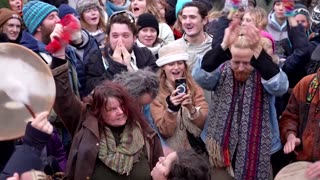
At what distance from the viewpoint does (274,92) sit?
5105 mm

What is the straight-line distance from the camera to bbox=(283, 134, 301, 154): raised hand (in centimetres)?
Result: 510

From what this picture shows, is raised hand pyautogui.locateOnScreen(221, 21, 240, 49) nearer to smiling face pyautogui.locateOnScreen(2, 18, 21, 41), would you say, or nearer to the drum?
the drum

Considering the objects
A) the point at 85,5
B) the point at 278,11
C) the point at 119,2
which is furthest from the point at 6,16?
the point at 278,11

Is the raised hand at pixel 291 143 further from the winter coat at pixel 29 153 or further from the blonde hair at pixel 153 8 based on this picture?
the blonde hair at pixel 153 8

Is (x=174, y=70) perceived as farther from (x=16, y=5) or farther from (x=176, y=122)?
(x=16, y=5)

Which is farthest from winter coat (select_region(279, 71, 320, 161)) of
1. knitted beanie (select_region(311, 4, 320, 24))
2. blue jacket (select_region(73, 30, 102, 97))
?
knitted beanie (select_region(311, 4, 320, 24))

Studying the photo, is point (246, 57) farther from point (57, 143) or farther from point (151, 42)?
point (151, 42)

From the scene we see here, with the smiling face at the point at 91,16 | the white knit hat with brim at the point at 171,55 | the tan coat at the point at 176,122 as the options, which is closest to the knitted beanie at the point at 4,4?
the smiling face at the point at 91,16

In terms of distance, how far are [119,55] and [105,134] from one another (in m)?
1.39

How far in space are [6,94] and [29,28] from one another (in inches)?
74.0

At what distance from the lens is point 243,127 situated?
5.17 meters

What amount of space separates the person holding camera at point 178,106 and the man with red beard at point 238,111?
18 centimetres

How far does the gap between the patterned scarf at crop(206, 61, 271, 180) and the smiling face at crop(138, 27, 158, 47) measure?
1.82 meters

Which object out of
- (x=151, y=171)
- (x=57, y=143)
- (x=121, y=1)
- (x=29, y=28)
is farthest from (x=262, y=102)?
(x=121, y=1)
